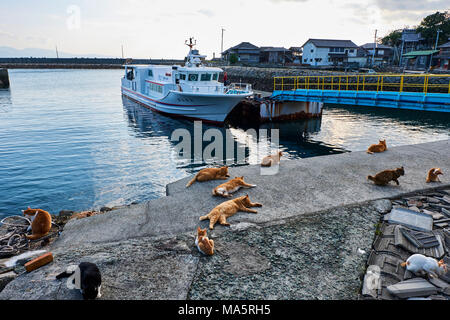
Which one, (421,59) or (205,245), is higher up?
(421,59)

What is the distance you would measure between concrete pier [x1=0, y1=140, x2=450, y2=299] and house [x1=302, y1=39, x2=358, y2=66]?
6575cm

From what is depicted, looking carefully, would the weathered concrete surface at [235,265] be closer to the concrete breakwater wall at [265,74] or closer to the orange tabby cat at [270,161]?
the orange tabby cat at [270,161]

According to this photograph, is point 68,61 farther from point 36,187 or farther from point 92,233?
point 92,233

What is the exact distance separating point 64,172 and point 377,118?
2683cm

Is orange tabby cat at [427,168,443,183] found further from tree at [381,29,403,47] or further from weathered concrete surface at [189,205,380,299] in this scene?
tree at [381,29,403,47]

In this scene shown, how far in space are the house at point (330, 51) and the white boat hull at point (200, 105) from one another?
51.2 m

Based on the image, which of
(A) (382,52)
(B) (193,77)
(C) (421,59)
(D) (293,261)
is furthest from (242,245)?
(A) (382,52)

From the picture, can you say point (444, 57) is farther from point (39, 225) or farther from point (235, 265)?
point (39, 225)

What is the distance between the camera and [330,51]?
66.2m

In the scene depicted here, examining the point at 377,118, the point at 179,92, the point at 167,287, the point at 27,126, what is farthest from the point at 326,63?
the point at 167,287

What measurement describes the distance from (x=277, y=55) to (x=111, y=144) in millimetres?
67474

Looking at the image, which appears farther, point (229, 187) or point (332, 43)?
point (332, 43)

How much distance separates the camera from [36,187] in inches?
465

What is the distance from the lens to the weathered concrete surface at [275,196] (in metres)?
5.53
